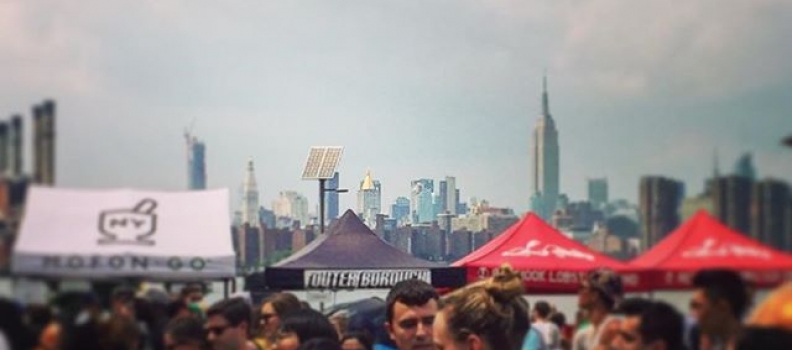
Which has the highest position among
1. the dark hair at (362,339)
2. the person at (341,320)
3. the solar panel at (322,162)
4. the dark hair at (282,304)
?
the solar panel at (322,162)

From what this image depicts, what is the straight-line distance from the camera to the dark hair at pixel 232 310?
3.75 metres

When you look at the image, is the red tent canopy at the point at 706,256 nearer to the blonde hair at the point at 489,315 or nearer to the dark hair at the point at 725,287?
the dark hair at the point at 725,287

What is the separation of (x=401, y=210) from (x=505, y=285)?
6.22ft

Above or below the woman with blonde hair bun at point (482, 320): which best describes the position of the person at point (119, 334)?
above

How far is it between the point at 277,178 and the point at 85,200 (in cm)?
123

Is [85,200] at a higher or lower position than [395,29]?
lower

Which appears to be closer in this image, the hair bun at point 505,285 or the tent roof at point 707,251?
the tent roof at point 707,251

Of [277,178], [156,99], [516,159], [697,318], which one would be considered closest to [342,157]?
[277,178]

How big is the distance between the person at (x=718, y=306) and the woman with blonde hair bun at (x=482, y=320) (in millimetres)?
2375

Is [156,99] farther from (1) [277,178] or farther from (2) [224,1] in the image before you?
(1) [277,178]

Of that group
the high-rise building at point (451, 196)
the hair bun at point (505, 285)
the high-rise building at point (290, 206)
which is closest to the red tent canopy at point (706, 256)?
the hair bun at point (505, 285)

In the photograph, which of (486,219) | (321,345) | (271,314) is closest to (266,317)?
(271,314)

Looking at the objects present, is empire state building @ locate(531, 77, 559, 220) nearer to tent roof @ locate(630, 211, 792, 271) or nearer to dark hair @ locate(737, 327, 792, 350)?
tent roof @ locate(630, 211, 792, 271)

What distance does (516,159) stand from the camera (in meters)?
3.64
